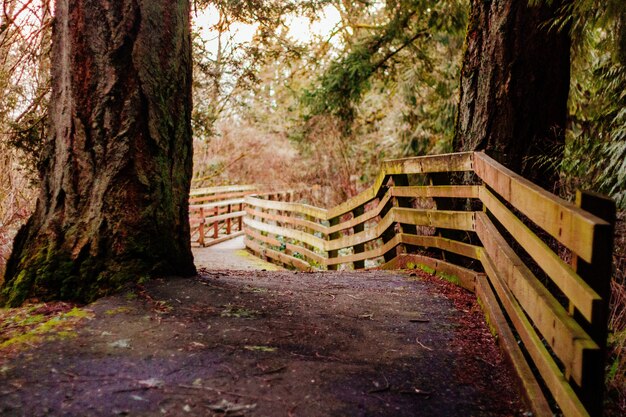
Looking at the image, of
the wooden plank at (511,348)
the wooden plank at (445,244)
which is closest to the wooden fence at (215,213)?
the wooden plank at (445,244)

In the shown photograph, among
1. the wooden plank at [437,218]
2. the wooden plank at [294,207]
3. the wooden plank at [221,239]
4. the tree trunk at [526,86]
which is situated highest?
the tree trunk at [526,86]

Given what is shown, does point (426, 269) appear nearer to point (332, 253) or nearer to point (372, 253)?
point (372, 253)

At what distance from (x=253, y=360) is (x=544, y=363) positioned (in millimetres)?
1493

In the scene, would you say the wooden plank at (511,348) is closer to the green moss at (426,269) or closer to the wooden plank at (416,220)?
the wooden plank at (416,220)

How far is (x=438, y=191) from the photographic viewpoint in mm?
5199

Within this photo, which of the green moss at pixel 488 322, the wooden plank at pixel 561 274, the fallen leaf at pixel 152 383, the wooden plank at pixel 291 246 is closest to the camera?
the wooden plank at pixel 561 274

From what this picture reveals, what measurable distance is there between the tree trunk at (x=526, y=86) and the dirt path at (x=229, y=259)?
6463 millimetres

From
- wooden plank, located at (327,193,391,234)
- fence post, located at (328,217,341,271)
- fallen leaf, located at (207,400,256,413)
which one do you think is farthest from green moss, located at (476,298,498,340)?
fence post, located at (328,217,341,271)

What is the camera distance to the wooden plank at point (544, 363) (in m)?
1.89

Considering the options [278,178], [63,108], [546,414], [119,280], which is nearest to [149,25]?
[63,108]

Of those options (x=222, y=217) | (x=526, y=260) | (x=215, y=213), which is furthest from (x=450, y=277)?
(x=215, y=213)

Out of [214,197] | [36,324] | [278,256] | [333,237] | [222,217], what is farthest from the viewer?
[214,197]

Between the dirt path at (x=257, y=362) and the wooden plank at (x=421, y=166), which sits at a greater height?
the wooden plank at (x=421, y=166)

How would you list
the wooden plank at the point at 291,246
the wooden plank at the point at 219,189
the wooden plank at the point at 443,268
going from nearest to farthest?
the wooden plank at the point at 443,268 → the wooden plank at the point at 291,246 → the wooden plank at the point at 219,189
